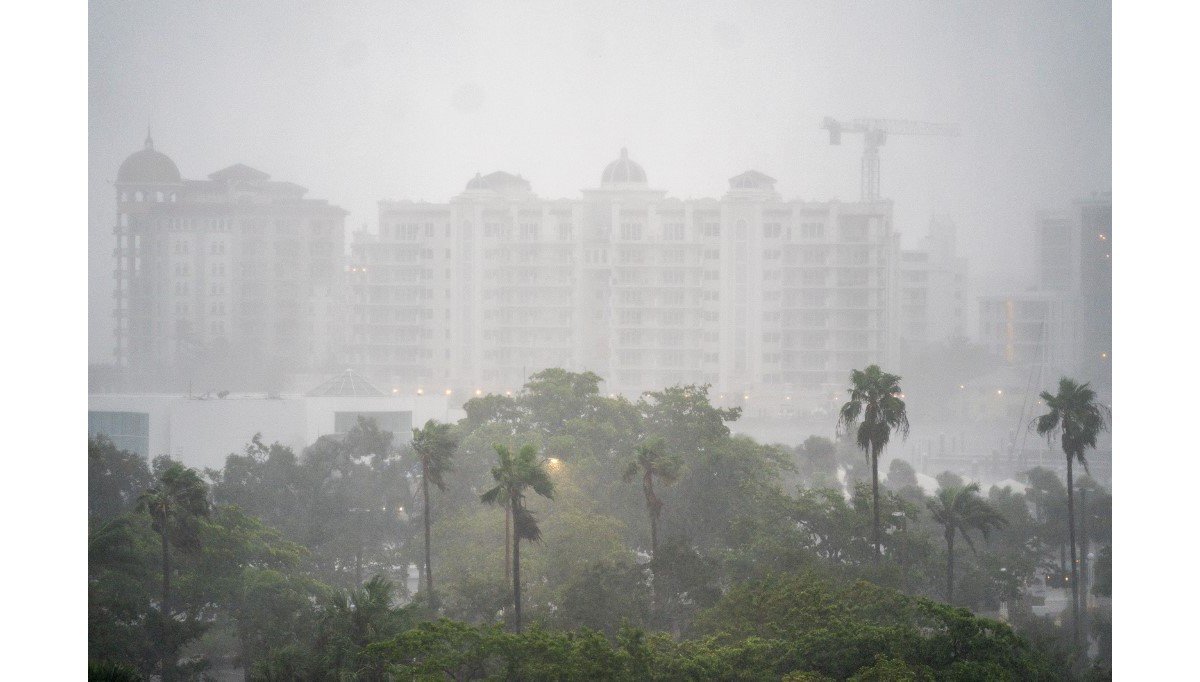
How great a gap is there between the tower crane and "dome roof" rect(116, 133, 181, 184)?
51.7 meters

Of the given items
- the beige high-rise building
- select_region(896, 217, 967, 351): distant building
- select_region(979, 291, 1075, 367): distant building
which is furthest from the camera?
select_region(896, 217, 967, 351): distant building

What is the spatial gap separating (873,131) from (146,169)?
56.7 m

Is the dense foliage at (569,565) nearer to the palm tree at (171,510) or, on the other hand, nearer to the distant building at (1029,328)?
the palm tree at (171,510)

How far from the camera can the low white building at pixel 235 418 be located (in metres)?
54.2

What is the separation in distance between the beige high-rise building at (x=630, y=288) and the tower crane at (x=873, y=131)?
5.30 m

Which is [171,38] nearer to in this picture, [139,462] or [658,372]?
[658,372]

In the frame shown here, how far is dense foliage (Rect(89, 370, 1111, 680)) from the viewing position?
64.2 ft

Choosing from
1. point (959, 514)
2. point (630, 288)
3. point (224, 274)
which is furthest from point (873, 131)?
point (959, 514)

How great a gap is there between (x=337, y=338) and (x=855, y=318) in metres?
39.8

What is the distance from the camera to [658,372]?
81.0 metres

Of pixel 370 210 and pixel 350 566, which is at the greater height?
pixel 370 210

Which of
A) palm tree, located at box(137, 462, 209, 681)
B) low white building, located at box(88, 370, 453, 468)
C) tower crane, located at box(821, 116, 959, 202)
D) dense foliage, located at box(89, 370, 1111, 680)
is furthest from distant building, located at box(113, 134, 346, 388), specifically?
palm tree, located at box(137, 462, 209, 681)

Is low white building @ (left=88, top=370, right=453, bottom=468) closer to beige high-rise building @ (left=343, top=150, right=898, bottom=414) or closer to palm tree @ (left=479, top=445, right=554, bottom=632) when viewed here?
Answer: beige high-rise building @ (left=343, top=150, right=898, bottom=414)
